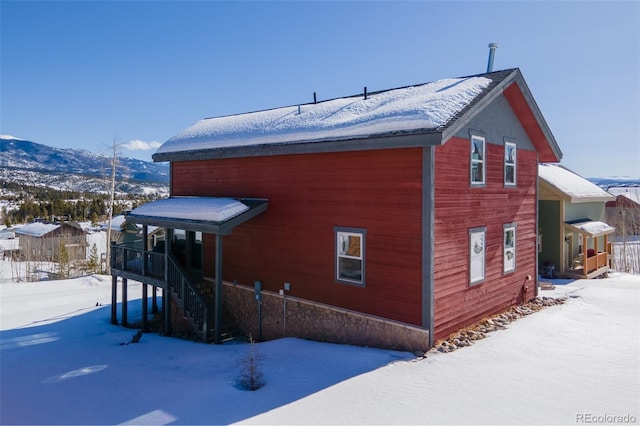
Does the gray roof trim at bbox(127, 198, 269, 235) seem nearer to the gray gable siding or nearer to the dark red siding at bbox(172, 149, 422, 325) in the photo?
the dark red siding at bbox(172, 149, 422, 325)

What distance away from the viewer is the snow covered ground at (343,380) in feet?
20.7

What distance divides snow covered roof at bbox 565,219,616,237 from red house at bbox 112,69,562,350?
247 inches

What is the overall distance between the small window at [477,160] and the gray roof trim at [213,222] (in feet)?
19.1

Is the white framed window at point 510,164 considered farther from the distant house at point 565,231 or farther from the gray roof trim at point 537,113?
the distant house at point 565,231

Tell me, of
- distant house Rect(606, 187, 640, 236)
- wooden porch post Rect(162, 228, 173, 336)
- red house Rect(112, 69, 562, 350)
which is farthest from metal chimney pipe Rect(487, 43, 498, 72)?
distant house Rect(606, 187, 640, 236)

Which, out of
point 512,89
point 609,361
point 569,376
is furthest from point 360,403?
point 512,89

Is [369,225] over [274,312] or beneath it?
over

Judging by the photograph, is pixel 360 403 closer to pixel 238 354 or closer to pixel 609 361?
pixel 238 354

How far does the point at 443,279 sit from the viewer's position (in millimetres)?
9648

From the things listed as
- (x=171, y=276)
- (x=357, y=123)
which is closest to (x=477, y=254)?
(x=357, y=123)

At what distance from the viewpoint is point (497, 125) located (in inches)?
469

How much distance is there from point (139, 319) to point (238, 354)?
27.1 feet

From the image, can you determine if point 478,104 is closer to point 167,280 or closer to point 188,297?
point 188,297

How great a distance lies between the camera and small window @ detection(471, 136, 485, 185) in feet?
35.7
